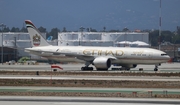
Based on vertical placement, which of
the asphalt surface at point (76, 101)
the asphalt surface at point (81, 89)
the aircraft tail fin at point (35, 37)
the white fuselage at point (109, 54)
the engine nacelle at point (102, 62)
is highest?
the aircraft tail fin at point (35, 37)

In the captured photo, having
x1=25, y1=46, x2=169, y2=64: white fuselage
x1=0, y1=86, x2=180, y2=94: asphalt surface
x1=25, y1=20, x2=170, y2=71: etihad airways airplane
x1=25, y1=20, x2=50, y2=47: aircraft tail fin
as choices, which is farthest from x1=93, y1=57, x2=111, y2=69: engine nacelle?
x1=0, y1=86, x2=180, y2=94: asphalt surface

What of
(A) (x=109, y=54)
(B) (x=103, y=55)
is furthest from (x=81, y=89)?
(B) (x=103, y=55)

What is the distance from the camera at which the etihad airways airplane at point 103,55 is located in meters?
66.6

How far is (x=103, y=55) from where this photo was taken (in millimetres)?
69062

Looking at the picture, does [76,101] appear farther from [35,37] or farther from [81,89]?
[35,37]

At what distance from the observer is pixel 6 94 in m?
33.1

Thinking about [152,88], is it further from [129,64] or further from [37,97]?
[129,64]

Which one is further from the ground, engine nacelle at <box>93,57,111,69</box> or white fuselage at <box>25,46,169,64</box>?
white fuselage at <box>25,46,169,64</box>

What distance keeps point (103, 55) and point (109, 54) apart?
3.32 feet

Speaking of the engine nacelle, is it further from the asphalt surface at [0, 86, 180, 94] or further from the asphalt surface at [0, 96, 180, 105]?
the asphalt surface at [0, 96, 180, 105]

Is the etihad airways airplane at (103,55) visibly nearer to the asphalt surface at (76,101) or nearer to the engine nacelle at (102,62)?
the engine nacelle at (102,62)

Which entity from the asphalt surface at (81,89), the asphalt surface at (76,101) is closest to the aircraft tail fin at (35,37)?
the asphalt surface at (81,89)

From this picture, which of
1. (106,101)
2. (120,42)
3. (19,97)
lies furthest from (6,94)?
(120,42)

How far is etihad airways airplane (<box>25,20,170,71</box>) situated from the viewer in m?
66.6
